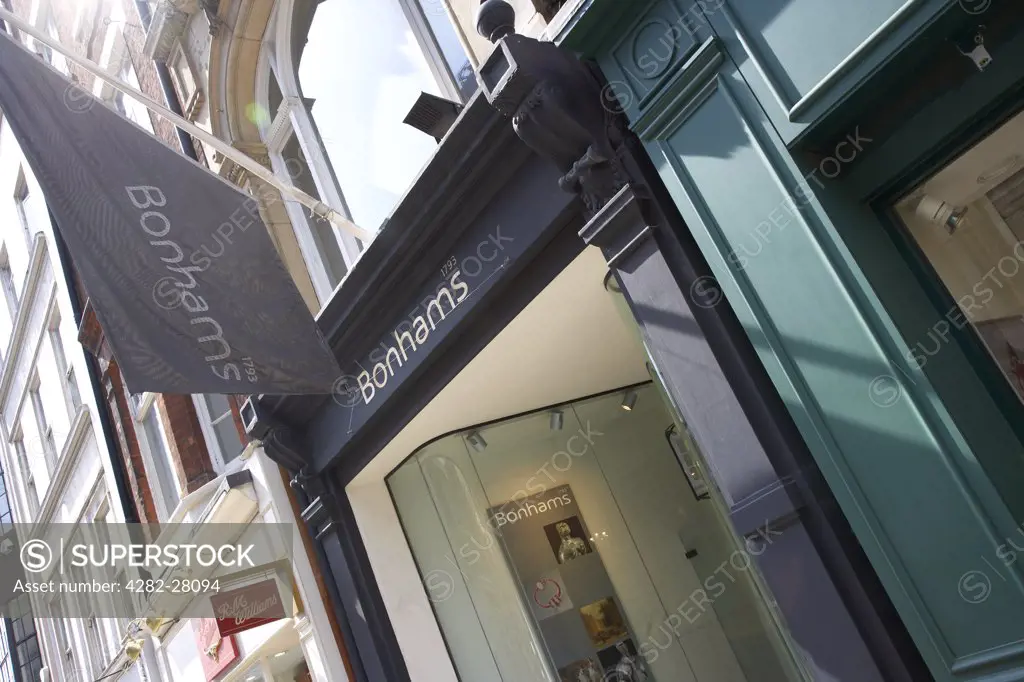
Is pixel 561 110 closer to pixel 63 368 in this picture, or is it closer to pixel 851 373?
pixel 851 373

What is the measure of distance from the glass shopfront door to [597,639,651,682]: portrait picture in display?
11mm

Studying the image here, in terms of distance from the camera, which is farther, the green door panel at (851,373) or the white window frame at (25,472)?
the white window frame at (25,472)

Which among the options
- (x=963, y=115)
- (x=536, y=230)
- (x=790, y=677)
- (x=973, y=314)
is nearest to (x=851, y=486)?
(x=973, y=314)

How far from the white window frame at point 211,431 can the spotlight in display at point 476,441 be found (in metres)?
3.45

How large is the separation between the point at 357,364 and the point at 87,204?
230cm

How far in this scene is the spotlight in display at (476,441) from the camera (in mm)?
7559

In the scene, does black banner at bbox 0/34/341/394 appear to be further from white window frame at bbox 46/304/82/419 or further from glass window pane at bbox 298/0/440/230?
white window frame at bbox 46/304/82/419

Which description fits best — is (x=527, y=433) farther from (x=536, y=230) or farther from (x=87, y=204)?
(x=87, y=204)

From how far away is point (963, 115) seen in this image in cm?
348

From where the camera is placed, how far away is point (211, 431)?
10.2 meters

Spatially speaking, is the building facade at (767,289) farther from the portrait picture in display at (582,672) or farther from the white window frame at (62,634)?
the white window frame at (62,634)

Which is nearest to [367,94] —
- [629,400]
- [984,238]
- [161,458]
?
[629,400]

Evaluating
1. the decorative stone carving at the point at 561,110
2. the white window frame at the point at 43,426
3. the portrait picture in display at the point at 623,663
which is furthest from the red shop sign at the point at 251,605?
the white window frame at the point at 43,426

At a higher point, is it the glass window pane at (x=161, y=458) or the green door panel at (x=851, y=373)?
the glass window pane at (x=161, y=458)
